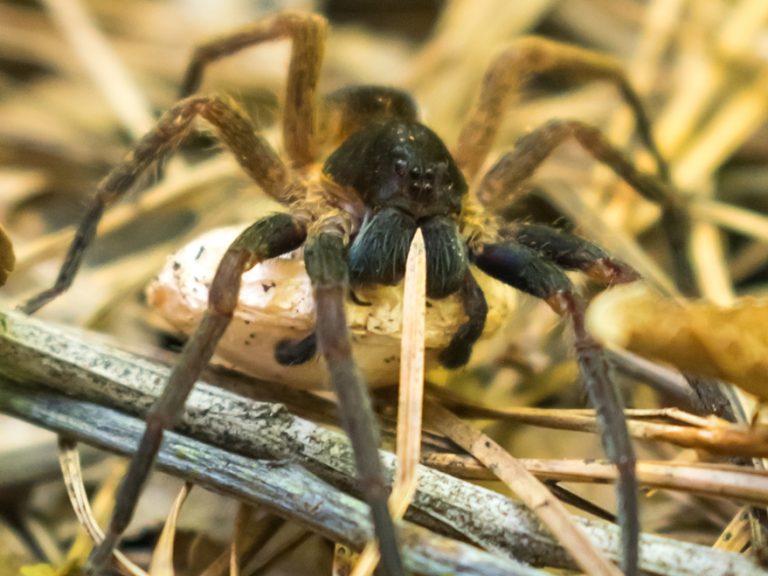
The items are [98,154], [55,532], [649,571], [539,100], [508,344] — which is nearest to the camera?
[649,571]

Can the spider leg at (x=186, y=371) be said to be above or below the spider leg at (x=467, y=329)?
below

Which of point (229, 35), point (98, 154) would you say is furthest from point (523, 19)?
point (98, 154)

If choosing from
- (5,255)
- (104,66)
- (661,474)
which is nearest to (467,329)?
(661,474)

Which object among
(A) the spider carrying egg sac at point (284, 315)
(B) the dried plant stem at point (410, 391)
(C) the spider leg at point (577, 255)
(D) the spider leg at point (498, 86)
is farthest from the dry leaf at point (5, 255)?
(D) the spider leg at point (498, 86)

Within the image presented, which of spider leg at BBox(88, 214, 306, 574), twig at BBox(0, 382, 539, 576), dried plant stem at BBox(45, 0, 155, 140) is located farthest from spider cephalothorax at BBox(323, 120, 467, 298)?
dried plant stem at BBox(45, 0, 155, 140)

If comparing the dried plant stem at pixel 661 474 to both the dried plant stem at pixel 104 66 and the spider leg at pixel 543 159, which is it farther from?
the dried plant stem at pixel 104 66

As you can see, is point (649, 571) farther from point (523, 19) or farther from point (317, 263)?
point (523, 19)

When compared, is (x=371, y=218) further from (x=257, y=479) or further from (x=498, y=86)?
(x=498, y=86)
